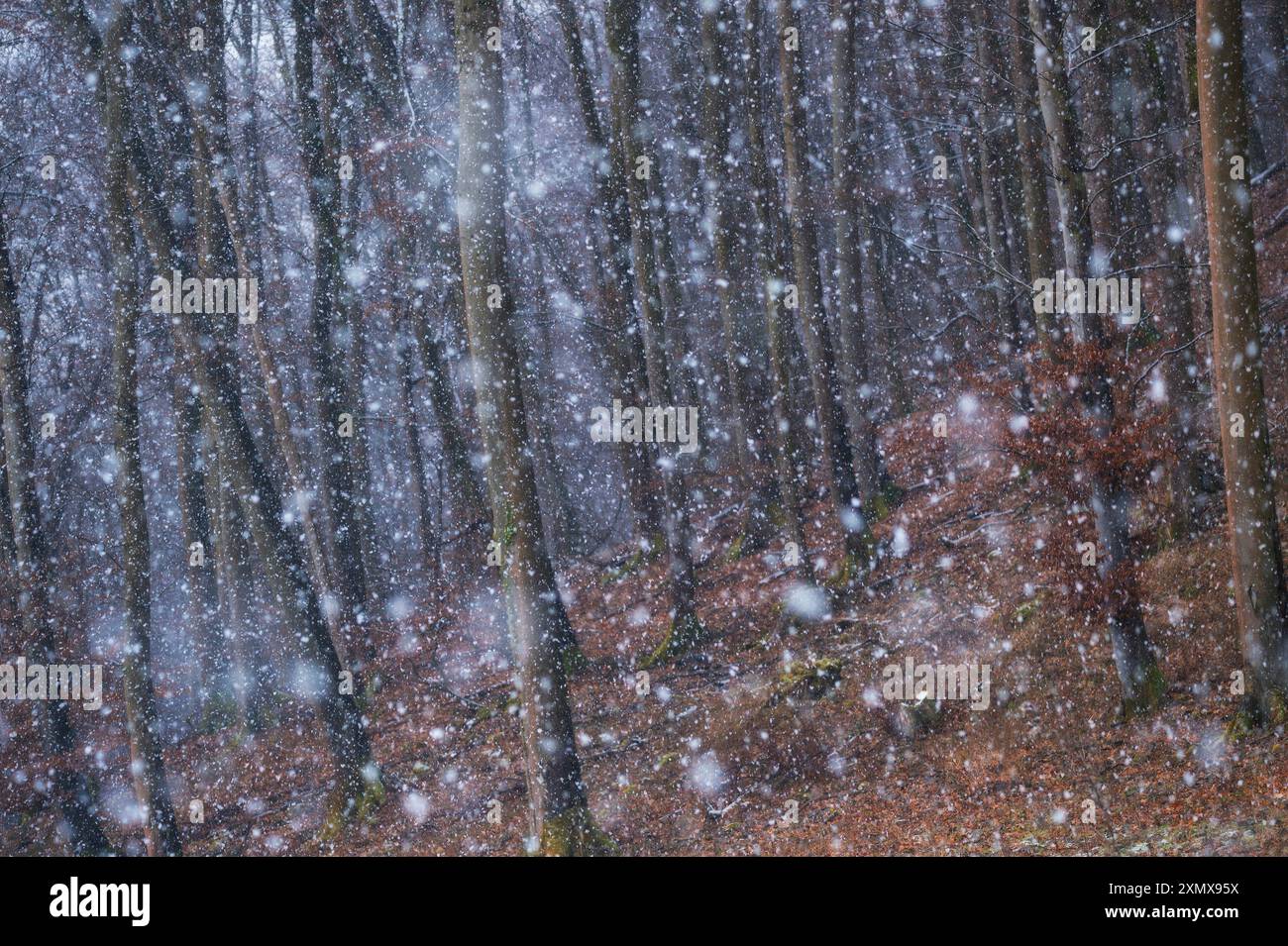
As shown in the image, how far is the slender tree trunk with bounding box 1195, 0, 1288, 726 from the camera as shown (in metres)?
8.76

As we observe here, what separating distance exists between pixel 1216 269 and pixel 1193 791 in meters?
4.41

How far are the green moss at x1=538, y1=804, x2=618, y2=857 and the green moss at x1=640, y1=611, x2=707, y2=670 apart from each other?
4.89 m

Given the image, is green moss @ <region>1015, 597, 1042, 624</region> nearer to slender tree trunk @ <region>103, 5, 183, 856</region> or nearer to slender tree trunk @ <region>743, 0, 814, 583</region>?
slender tree trunk @ <region>743, 0, 814, 583</region>

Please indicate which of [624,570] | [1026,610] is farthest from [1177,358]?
[624,570]

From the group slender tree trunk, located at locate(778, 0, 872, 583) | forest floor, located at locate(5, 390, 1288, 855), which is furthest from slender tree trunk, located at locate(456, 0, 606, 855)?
slender tree trunk, located at locate(778, 0, 872, 583)

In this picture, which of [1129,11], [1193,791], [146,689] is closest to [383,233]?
[146,689]

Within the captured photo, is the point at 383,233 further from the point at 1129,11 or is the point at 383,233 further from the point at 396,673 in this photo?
the point at 1129,11

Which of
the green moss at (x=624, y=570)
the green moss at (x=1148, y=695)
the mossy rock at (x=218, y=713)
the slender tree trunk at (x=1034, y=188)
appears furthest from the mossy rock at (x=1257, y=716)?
the mossy rock at (x=218, y=713)

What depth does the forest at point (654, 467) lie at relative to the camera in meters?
9.12

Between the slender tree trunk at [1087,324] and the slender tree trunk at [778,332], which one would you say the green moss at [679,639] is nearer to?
the slender tree trunk at [778,332]

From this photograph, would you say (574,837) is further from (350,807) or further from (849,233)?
(849,233)

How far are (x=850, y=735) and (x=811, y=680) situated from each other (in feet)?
3.08

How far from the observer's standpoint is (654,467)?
1688cm

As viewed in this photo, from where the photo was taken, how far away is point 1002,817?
9.13m
